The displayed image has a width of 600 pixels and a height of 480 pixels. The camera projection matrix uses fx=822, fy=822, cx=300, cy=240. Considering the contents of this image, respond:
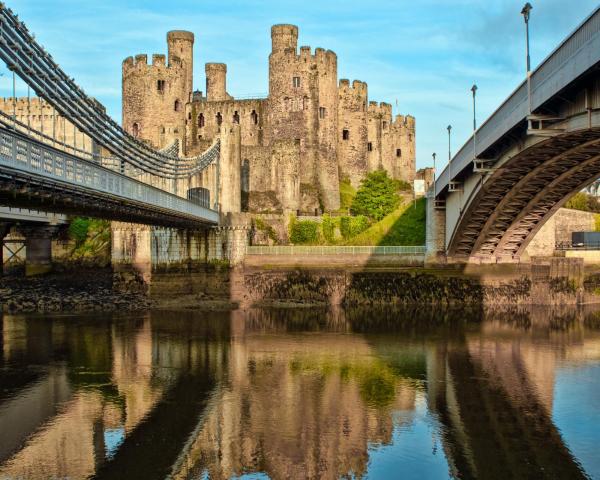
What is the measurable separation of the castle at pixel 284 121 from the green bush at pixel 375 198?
9.17 ft

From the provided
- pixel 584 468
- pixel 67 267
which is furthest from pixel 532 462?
pixel 67 267

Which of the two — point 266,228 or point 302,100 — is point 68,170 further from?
point 302,100

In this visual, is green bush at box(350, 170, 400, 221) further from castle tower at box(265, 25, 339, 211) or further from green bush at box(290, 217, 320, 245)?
green bush at box(290, 217, 320, 245)

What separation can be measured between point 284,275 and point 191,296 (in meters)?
5.52

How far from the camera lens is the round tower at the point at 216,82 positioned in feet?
230

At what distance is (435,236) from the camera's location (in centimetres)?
4591

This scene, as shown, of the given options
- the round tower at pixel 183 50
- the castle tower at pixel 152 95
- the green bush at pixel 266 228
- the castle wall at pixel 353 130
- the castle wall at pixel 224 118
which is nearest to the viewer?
the green bush at pixel 266 228

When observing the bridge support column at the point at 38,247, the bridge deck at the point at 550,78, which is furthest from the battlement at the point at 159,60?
the bridge deck at the point at 550,78

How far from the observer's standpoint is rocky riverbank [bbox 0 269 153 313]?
1661 inches

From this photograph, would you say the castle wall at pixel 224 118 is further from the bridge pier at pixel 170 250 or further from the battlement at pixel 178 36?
the bridge pier at pixel 170 250

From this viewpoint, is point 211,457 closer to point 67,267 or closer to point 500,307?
point 500,307

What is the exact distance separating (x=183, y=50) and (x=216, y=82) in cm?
389

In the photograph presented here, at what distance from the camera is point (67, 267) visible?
52625 mm

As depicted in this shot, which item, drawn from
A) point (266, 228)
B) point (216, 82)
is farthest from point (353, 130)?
point (266, 228)
